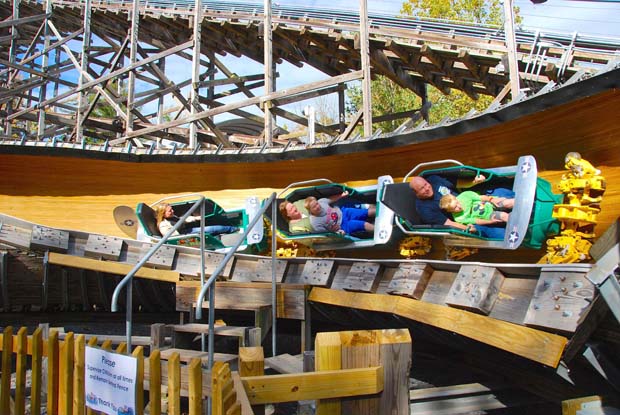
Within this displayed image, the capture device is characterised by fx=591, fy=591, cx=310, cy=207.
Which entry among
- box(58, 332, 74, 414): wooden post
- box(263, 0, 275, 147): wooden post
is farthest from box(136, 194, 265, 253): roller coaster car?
box(58, 332, 74, 414): wooden post

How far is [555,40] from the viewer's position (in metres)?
11.8

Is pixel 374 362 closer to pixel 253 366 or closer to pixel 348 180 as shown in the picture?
pixel 253 366

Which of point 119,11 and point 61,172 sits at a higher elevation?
point 119,11

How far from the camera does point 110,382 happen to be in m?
3.26

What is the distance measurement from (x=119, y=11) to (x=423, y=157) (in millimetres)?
10878

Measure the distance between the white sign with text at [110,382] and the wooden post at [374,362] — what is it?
3.64 ft

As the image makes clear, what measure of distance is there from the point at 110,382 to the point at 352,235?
3613mm

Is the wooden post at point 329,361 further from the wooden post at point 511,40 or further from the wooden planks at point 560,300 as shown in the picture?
the wooden post at point 511,40

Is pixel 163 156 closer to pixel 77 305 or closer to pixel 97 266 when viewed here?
pixel 97 266

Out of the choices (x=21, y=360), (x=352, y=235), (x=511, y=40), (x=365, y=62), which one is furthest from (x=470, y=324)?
(x=365, y=62)

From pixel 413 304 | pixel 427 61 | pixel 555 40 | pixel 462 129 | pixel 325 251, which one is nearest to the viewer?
pixel 413 304

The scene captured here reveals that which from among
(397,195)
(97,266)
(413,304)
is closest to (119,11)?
(97,266)

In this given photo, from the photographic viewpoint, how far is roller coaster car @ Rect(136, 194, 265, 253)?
24.7 ft

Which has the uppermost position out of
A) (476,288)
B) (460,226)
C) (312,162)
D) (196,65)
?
(196,65)
